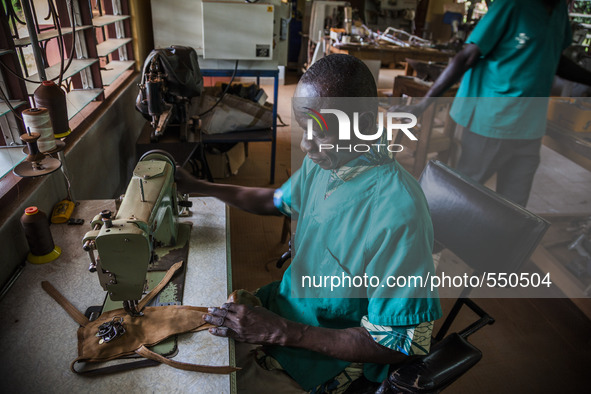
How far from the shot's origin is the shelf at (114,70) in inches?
94.7

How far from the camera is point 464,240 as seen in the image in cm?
124

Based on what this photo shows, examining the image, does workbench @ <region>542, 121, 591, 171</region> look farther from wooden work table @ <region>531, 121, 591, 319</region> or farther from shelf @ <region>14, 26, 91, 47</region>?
shelf @ <region>14, 26, 91, 47</region>

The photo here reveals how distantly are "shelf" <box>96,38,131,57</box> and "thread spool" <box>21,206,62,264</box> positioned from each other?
1396 millimetres

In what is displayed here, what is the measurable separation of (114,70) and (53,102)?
1616 mm

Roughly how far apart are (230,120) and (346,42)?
2514 millimetres

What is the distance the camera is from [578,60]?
2799 mm

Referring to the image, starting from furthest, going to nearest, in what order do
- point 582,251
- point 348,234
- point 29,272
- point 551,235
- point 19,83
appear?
point 551,235, point 582,251, point 19,83, point 29,272, point 348,234

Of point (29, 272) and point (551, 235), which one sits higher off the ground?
point (29, 272)

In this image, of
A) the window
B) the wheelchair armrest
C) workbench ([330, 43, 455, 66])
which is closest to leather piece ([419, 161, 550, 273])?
the wheelchair armrest

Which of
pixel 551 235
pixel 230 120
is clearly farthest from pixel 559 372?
pixel 230 120

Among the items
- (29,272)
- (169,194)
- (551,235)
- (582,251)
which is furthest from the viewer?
(551,235)

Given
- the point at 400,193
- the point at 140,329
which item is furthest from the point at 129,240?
the point at 400,193

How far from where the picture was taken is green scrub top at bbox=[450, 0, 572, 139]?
6.01 ft

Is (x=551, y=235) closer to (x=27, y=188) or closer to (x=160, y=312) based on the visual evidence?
(x=160, y=312)
